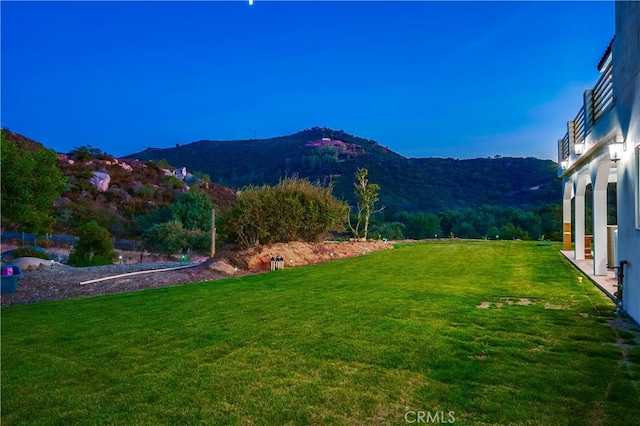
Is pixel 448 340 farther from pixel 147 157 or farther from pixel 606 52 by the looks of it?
pixel 147 157

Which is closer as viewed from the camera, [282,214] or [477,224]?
[282,214]

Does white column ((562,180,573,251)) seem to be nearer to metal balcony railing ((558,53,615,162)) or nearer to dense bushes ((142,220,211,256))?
metal balcony railing ((558,53,615,162))

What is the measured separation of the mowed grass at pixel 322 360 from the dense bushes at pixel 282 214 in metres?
5.70

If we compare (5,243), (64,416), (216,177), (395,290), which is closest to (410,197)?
(216,177)

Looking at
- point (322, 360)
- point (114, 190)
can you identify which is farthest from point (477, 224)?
point (322, 360)

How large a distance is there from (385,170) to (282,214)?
32.2 meters

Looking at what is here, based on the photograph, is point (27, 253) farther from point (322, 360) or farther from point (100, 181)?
point (100, 181)

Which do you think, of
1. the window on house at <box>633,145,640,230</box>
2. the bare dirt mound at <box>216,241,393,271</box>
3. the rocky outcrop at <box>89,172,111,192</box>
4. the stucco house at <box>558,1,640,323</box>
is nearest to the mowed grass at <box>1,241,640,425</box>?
the stucco house at <box>558,1,640,323</box>

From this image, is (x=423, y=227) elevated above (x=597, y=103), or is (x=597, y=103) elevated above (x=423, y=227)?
(x=597, y=103)

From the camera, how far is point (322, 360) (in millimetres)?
3807

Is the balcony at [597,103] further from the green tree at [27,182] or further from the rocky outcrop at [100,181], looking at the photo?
the rocky outcrop at [100,181]

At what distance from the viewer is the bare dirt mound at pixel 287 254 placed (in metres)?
11.7

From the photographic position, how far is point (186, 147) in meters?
62.8

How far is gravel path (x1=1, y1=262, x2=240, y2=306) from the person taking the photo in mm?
7859
